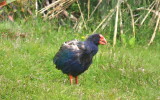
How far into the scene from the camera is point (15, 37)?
9.16 metres

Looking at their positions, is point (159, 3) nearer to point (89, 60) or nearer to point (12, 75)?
point (89, 60)

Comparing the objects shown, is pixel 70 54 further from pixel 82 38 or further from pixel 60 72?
pixel 82 38

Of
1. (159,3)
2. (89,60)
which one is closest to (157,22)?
(159,3)

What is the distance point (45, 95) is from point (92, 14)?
18.2 feet

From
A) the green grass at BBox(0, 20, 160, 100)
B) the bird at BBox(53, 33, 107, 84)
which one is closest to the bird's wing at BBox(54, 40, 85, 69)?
the bird at BBox(53, 33, 107, 84)

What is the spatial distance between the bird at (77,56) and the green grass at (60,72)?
0.27 meters

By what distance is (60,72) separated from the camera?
736cm

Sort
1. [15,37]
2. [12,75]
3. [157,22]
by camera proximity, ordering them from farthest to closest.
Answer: [157,22], [15,37], [12,75]

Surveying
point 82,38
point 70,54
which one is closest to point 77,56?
point 70,54

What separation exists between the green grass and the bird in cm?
27

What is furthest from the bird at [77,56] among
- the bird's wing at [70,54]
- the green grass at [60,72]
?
the green grass at [60,72]

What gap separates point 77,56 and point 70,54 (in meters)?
0.13

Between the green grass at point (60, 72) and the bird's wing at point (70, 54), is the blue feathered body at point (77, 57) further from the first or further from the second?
the green grass at point (60, 72)

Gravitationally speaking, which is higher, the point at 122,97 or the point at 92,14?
the point at 122,97
